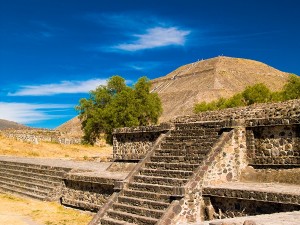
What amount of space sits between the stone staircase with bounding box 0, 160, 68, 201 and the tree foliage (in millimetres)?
20123

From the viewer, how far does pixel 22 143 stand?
38.8 meters

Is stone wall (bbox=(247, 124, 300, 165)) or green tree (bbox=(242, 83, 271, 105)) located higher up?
green tree (bbox=(242, 83, 271, 105))

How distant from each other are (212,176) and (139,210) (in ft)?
7.30

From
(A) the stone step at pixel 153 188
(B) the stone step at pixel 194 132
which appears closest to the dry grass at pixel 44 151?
(B) the stone step at pixel 194 132

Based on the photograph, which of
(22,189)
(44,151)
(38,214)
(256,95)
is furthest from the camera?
(256,95)

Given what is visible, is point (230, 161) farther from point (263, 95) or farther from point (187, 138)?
point (263, 95)

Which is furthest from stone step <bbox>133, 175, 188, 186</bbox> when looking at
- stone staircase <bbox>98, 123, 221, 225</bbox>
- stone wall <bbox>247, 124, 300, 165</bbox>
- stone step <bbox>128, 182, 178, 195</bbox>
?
stone wall <bbox>247, 124, 300, 165</bbox>

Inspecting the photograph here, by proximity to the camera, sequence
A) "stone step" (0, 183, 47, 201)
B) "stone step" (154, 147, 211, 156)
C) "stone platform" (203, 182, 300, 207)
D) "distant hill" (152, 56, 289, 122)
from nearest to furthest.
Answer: "stone platform" (203, 182, 300, 207) < "stone step" (154, 147, 211, 156) < "stone step" (0, 183, 47, 201) < "distant hill" (152, 56, 289, 122)

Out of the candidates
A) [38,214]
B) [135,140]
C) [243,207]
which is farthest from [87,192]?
[243,207]

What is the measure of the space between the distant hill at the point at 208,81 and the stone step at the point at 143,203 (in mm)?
64268

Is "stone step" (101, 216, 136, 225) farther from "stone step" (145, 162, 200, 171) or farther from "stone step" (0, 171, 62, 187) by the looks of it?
"stone step" (0, 171, 62, 187)

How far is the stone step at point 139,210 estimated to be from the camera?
33.4ft

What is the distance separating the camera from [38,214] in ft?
47.6

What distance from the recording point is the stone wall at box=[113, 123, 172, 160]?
14.9m
